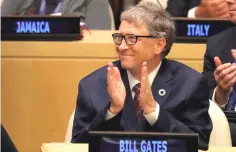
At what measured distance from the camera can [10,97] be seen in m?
3.73

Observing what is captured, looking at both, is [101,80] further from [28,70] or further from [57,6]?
[57,6]

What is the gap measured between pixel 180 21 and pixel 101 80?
1234 mm

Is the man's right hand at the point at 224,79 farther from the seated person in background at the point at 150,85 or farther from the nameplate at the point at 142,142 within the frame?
the nameplate at the point at 142,142

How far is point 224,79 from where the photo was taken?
2930mm

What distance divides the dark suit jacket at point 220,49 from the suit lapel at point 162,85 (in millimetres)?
622

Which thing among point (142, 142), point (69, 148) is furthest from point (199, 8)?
point (142, 142)

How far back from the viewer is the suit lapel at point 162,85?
101 inches

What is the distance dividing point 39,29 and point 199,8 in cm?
115

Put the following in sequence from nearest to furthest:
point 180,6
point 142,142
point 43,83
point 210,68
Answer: point 142,142
point 210,68
point 43,83
point 180,6

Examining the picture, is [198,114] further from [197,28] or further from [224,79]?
[197,28]

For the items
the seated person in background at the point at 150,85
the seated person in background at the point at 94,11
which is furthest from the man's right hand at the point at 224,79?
the seated person in background at the point at 94,11

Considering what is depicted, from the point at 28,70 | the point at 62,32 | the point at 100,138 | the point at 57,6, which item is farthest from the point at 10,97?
the point at 100,138

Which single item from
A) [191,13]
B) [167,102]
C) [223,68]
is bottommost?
[167,102]

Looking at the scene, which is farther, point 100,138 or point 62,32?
point 62,32
